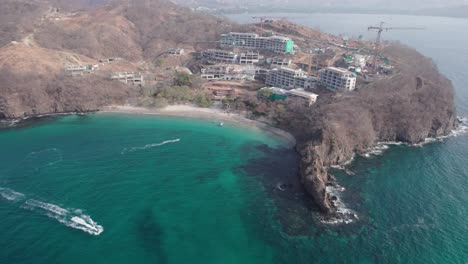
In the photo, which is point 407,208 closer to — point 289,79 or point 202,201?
point 202,201

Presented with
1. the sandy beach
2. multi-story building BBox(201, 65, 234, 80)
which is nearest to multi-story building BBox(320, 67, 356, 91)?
the sandy beach

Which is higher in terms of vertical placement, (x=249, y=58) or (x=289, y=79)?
(x=249, y=58)

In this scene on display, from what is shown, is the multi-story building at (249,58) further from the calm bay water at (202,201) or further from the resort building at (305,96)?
the calm bay water at (202,201)

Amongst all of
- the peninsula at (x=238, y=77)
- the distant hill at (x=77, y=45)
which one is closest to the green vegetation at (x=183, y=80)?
the peninsula at (x=238, y=77)

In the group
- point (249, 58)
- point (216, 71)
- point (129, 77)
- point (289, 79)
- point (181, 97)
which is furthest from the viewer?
point (249, 58)

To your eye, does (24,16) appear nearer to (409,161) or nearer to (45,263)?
(45,263)

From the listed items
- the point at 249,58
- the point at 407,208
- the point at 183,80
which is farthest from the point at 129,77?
the point at 407,208

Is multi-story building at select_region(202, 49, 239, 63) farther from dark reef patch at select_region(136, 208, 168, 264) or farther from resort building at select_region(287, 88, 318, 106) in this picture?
dark reef patch at select_region(136, 208, 168, 264)
